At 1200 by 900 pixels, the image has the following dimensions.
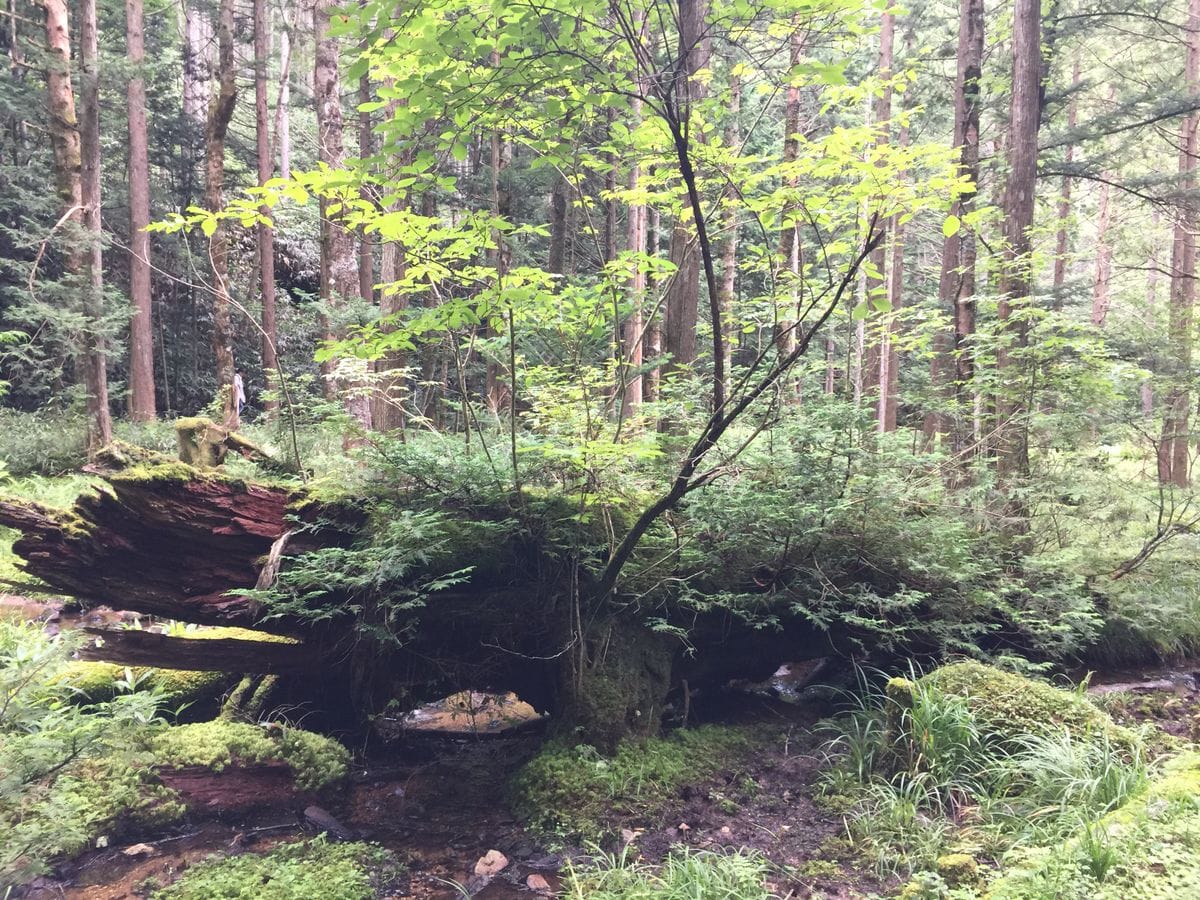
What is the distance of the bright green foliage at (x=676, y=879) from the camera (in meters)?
A: 3.53

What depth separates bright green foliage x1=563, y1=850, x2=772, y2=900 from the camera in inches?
139

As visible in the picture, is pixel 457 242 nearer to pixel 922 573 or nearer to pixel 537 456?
pixel 537 456

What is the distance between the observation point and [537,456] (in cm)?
522

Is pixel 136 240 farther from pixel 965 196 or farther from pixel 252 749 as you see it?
pixel 965 196

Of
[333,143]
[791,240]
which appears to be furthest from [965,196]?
[333,143]

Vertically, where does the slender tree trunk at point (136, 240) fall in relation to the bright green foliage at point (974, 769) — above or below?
above

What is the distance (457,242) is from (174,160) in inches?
763

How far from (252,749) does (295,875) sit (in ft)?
4.71

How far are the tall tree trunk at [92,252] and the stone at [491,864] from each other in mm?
10822

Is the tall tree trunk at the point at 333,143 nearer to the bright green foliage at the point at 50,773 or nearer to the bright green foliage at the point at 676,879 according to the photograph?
the bright green foliage at the point at 50,773

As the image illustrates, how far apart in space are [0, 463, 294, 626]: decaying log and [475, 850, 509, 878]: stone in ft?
7.64

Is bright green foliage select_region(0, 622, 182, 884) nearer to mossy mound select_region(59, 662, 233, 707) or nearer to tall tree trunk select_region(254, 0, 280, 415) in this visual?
mossy mound select_region(59, 662, 233, 707)

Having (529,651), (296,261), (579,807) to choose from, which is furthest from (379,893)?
(296,261)

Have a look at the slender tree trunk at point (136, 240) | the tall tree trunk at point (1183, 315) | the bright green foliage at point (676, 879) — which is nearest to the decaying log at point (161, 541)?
the bright green foliage at point (676, 879)
